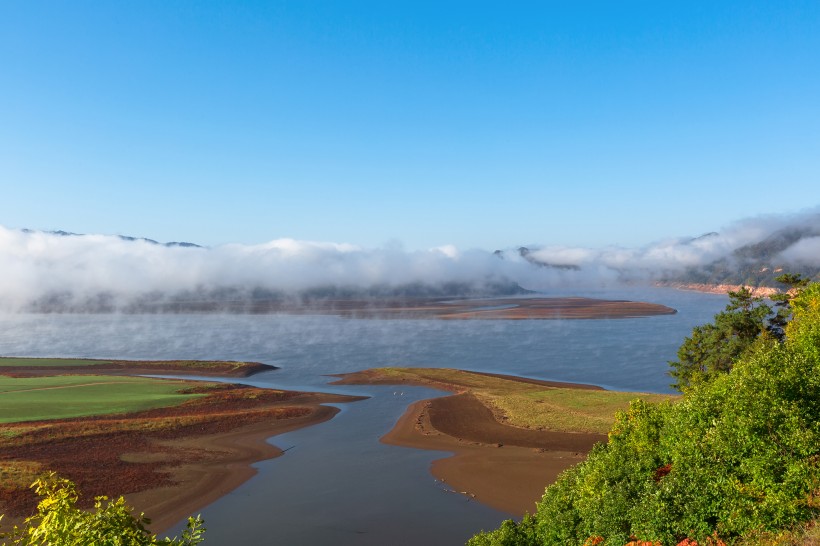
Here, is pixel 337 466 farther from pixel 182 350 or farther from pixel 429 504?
pixel 182 350

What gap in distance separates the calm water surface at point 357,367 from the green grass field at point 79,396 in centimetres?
1640

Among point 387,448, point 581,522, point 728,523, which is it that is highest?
point 728,523

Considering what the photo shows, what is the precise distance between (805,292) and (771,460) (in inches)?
905

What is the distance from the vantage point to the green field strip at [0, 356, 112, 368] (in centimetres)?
9744

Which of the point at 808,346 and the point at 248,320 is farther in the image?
the point at 248,320

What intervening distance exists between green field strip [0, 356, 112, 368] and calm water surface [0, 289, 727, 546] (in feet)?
27.9

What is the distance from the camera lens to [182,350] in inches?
4592

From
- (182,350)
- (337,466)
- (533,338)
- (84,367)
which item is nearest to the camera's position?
(337,466)

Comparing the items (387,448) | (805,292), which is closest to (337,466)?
(387,448)

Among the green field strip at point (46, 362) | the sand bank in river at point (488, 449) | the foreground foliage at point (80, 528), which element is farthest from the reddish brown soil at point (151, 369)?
the foreground foliage at point (80, 528)

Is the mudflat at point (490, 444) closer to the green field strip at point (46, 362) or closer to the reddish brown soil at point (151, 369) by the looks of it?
the reddish brown soil at point (151, 369)

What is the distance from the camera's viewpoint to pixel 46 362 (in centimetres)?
9981

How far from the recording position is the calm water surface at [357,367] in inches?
1247

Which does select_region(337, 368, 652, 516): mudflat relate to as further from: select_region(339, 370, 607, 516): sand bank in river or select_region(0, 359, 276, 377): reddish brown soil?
select_region(0, 359, 276, 377): reddish brown soil
